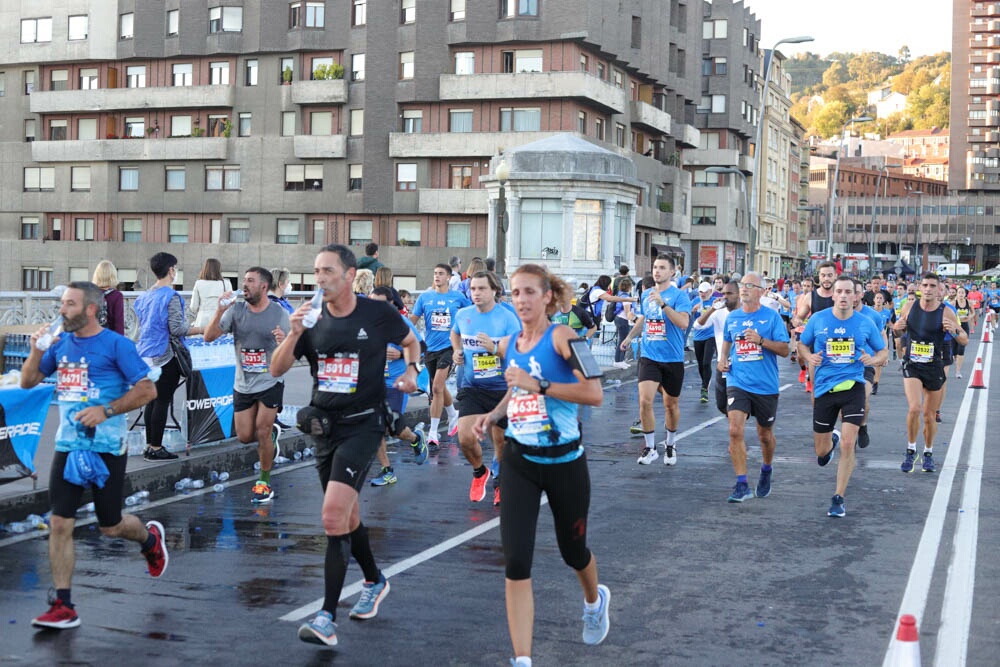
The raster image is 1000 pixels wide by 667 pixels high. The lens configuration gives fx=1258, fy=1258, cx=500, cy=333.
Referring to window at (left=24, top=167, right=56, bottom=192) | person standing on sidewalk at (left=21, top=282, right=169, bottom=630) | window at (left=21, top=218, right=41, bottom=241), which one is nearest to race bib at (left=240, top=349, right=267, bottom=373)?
person standing on sidewalk at (left=21, top=282, right=169, bottom=630)

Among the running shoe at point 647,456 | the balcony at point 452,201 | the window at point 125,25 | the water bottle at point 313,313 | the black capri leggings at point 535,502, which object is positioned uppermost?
the window at point 125,25

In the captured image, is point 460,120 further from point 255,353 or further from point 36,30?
point 255,353

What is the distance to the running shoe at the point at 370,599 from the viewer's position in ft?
21.4

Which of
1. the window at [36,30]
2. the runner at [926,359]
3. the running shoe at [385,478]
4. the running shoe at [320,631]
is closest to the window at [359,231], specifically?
the window at [36,30]

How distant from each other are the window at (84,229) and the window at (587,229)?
115 ft

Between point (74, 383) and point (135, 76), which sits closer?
point (74, 383)

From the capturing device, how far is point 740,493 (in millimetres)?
10531

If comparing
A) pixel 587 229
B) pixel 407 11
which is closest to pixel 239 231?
pixel 407 11

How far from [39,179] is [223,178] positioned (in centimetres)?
1108

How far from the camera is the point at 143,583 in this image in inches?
287

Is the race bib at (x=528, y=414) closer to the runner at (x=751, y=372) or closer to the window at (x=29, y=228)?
the runner at (x=751, y=372)

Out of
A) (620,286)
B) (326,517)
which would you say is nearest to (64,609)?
(326,517)

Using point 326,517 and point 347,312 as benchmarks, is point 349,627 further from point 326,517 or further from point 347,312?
point 347,312

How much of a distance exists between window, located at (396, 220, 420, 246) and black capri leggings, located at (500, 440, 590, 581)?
54351 millimetres
